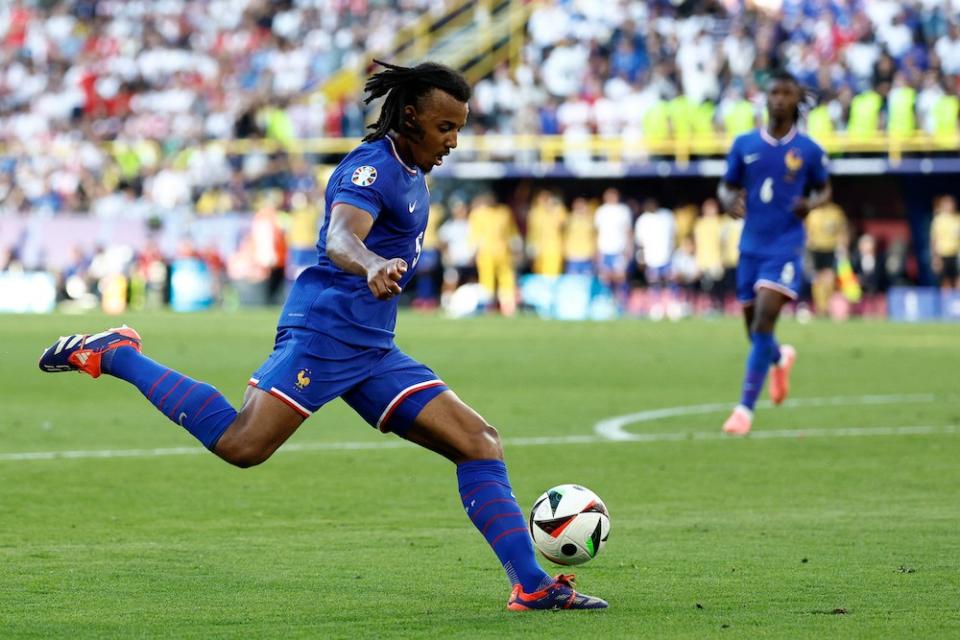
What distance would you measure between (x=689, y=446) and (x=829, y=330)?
14.1m

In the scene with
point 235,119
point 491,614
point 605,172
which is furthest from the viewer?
point 235,119

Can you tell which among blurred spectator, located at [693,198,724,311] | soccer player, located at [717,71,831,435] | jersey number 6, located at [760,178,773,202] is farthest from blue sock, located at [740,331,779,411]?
blurred spectator, located at [693,198,724,311]

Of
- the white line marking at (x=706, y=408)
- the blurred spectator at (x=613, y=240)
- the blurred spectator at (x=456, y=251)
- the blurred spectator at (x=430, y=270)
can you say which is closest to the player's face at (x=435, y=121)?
the white line marking at (x=706, y=408)

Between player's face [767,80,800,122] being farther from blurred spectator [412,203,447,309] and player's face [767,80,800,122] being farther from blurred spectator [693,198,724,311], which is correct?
blurred spectator [412,203,447,309]

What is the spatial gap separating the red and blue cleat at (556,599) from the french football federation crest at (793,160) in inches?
287

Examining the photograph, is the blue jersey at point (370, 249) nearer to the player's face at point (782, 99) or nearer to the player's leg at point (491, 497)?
the player's leg at point (491, 497)

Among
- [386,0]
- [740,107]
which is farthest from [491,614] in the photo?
[386,0]

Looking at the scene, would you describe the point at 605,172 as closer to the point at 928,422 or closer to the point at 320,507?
the point at 928,422

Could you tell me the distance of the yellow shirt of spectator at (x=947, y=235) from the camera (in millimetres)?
29203

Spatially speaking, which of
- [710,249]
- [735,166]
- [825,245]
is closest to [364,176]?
[735,166]

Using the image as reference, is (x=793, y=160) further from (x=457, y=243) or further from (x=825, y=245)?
(x=457, y=243)

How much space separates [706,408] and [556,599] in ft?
27.6

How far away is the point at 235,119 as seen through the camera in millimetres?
37844

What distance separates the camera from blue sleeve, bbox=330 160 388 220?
5.68m
